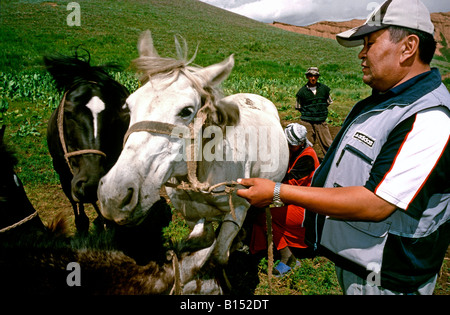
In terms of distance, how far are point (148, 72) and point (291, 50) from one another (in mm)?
46276

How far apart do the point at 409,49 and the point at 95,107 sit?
9.77ft

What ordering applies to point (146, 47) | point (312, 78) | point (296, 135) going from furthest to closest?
point (312, 78) < point (296, 135) < point (146, 47)

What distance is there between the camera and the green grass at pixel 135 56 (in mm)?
6387

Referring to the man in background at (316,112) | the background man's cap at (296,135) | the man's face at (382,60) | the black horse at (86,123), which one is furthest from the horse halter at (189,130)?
the man in background at (316,112)

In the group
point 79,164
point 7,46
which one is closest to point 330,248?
point 79,164

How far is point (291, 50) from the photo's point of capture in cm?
4291

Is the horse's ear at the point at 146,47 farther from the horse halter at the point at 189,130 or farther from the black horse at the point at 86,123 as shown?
the horse halter at the point at 189,130

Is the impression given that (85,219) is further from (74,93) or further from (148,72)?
(148,72)

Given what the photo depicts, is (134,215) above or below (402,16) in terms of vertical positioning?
below

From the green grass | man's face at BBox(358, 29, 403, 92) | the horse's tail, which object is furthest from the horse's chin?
the horse's tail

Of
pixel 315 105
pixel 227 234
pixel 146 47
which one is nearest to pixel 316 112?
pixel 315 105

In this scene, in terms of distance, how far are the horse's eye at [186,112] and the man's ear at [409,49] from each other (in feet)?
4.45

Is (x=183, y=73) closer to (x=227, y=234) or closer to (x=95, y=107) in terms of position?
(x=95, y=107)

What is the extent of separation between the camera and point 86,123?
113 inches
